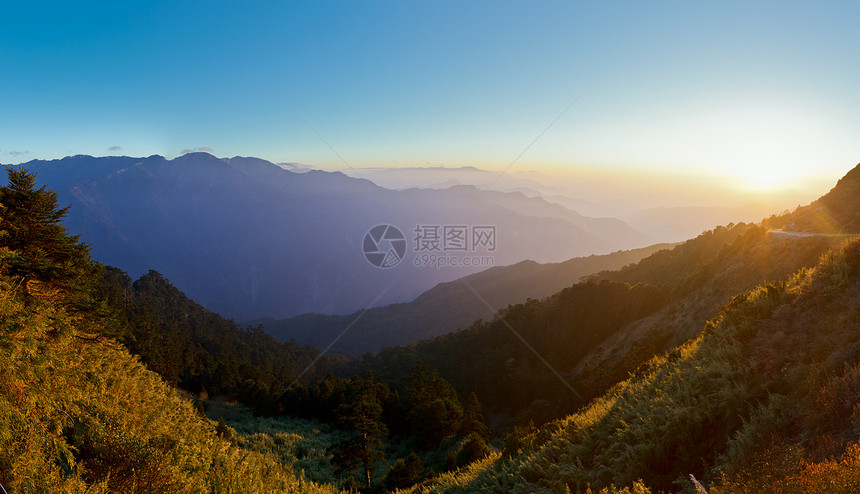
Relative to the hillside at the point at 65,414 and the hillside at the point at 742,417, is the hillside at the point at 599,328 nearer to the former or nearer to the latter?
the hillside at the point at 742,417

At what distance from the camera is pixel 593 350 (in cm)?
4759

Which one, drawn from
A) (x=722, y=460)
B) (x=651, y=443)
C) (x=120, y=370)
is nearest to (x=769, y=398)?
(x=722, y=460)

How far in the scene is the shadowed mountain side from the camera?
400 feet

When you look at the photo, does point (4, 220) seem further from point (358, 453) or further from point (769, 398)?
point (769, 398)

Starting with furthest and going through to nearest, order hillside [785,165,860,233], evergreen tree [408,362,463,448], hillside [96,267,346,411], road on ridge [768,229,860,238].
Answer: hillside [96,267,346,411], evergreen tree [408,362,463,448], hillside [785,165,860,233], road on ridge [768,229,860,238]

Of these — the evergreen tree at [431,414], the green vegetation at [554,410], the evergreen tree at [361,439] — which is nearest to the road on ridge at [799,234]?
the green vegetation at [554,410]

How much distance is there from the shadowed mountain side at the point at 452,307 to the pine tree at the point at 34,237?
98329 mm

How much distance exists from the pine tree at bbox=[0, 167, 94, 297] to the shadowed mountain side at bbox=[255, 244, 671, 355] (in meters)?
98.3

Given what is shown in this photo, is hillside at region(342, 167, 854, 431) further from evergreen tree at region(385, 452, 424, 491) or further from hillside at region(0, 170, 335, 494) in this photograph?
hillside at region(0, 170, 335, 494)

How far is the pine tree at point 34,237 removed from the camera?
18.5m

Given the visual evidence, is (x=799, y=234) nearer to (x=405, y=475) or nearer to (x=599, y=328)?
(x=405, y=475)

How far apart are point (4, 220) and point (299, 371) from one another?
8638 centimetres

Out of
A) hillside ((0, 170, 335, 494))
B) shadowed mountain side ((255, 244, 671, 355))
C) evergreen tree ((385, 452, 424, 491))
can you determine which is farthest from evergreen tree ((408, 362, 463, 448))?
shadowed mountain side ((255, 244, 671, 355))

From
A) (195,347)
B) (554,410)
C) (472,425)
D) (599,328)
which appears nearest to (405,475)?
(472,425)
